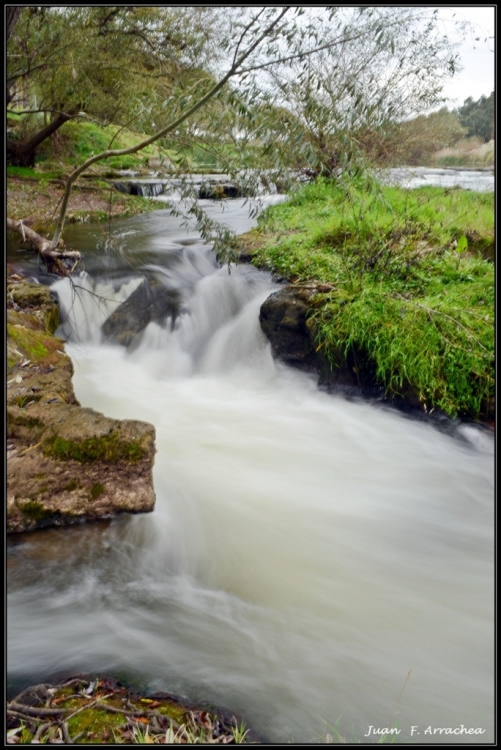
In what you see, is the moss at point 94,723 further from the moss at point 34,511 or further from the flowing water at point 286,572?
the moss at point 34,511

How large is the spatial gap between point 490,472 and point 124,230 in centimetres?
928

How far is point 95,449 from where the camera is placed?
133 inches

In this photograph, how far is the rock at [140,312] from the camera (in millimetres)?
6873

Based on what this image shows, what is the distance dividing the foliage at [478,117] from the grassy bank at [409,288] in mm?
1240

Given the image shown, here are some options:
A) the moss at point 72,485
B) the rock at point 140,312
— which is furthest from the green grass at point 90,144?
the moss at point 72,485

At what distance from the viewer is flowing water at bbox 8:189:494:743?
237cm

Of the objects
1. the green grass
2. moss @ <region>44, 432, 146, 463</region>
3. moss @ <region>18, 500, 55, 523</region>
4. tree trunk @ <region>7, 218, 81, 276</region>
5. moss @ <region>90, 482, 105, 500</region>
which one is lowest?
moss @ <region>18, 500, 55, 523</region>

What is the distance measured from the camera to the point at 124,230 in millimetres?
10961

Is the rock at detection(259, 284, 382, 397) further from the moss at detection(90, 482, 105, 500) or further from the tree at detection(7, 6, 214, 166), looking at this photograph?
the tree at detection(7, 6, 214, 166)

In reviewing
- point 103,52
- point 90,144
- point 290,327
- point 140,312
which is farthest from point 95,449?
point 90,144

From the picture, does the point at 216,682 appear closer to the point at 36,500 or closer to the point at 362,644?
the point at 362,644

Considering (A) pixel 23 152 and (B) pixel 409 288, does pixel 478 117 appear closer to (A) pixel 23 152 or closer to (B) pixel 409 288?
(B) pixel 409 288

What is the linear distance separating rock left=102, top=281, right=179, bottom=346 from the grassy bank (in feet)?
5.78

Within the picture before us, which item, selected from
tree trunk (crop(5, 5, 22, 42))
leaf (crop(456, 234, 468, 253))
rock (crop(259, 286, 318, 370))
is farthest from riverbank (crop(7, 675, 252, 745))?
leaf (crop(456, 234, 468, 253))
